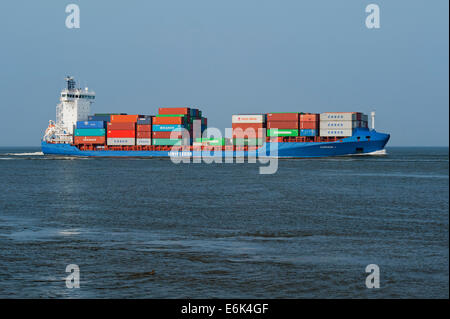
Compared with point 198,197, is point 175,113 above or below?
above

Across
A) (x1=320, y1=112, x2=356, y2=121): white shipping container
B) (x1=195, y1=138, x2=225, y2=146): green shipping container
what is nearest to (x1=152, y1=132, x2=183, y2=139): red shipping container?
(x1=195, y1=138, x2=225, y2=146): green shipping container

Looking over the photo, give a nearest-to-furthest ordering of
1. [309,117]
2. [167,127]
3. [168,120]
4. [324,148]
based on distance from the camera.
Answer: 1. [309,117]
2. [324,148]
3. [168,120]
4. [167,127]

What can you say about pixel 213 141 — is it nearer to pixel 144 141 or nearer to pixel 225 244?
pixel 144 141

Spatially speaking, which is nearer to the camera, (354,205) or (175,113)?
(354,205)

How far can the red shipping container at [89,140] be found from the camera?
99438 mm

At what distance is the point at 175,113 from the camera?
96312 mm

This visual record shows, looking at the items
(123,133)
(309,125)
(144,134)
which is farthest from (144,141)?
(309,125)

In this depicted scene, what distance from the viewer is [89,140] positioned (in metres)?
100

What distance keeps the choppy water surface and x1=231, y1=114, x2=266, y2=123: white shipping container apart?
163ft

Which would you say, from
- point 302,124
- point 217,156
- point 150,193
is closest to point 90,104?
point 217,156

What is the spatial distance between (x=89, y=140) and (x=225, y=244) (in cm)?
8342

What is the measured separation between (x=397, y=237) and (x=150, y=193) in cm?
2414

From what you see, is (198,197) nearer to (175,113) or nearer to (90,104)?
(175,113)

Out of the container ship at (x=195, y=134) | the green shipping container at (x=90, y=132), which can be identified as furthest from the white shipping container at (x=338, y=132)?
the green shipping container at (x=90, y=132)
